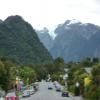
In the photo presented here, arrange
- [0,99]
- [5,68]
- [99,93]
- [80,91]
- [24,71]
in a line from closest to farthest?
1. [99,93]
2. [0,99]
3. [80,91]
4. [5,68]
5. [24,71]

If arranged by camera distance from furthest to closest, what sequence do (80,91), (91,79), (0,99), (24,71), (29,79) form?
(29,79)
(24,71)
(80,91)
(0,99)
(91,79)

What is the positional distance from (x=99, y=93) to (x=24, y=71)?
95129 mm

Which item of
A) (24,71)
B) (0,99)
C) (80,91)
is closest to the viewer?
(0,99)

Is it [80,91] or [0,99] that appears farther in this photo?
[80,91]

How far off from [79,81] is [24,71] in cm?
6559

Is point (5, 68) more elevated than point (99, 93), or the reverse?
point (5, 68)

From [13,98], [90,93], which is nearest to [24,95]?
[13,98]

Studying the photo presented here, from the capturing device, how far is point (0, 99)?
6712cm

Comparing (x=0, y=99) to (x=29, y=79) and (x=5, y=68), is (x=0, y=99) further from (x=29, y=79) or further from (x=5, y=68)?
(x=29, y=79)

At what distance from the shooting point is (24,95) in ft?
288

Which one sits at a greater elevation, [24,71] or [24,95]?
[24,71]

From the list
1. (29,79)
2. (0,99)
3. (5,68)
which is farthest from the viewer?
(29,79)

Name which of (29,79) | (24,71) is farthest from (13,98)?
(29,79)

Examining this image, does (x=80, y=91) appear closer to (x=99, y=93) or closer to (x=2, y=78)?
(x=2, y=78)
